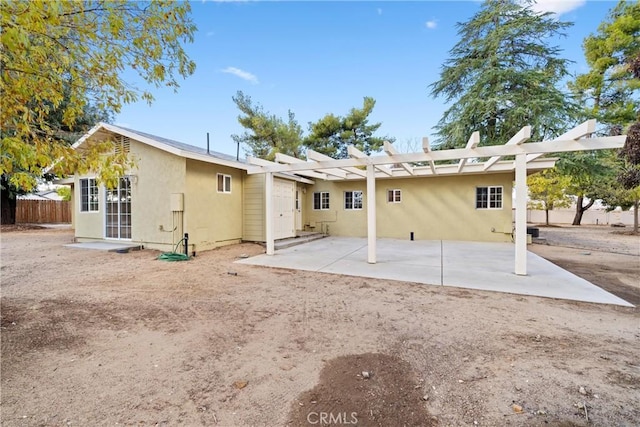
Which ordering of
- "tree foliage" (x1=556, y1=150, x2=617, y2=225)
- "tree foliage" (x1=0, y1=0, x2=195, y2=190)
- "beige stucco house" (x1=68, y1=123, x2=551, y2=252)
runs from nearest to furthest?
"tree foliage" (x1=0, y1=0, x2=195, y2=190), "beige stucco house" (x1=68, y1=123, x2=551, y2=252), "tree foliage" (x1=556, y1=150, x2=617, y2=225)

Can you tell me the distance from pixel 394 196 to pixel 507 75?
314 inches

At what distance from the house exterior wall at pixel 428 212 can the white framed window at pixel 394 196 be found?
5.1 inches

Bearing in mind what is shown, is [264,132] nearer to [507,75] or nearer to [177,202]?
[177,202]

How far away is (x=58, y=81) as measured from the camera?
2.71 meters

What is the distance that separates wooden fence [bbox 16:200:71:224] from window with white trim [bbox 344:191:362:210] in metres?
21.2

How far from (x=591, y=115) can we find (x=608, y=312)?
13844 millimetres

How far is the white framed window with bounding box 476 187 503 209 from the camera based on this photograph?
10789 mm

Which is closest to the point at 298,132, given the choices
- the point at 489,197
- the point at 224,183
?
the point at 224,183

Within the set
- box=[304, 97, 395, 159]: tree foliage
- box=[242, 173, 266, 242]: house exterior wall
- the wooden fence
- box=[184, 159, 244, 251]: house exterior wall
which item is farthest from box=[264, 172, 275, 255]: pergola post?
the wooden fence

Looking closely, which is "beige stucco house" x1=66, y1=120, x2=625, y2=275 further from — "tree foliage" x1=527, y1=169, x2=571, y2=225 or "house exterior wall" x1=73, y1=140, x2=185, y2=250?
"tree foliage" x1=527, y1=169, x2=571, y2=225

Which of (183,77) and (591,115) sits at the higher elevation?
(591,115)

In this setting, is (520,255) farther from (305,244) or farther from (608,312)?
(305,244)

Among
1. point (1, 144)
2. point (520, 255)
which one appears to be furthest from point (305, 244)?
point (1, 144)

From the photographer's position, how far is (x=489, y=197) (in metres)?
10.9
